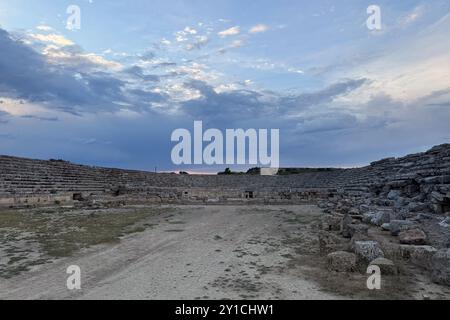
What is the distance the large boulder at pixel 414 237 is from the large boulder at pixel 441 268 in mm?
2144

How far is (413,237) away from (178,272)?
5707mm

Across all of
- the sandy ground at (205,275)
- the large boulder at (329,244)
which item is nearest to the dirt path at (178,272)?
the sandy ground at (205,275)

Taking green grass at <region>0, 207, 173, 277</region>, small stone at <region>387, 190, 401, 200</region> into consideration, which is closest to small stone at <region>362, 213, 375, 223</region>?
small stone at <region>387, 190, 401, 200</region>

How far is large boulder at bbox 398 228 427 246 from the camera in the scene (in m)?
8.19

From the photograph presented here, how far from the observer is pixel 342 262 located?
6.73 metres

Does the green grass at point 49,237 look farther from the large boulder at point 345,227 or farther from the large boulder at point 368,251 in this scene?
the large boulder at point 345,227

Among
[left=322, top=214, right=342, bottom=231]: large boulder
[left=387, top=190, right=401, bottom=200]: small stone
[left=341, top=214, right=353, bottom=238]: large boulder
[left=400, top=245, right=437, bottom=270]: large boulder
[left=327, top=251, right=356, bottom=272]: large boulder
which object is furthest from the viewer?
[left=387, top=190, right=401, bottom=200]: small stone

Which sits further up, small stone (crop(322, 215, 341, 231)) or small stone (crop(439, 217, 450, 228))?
small stone (crop(439, 217, 450, 228))

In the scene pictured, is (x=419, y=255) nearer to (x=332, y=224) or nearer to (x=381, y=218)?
(x=381, y=218)

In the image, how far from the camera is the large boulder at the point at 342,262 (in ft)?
21.7

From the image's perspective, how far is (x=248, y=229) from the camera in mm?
13711

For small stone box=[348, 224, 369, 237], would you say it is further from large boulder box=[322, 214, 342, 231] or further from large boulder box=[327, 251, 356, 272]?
large boulder box=[327, 251, 356, 272]
